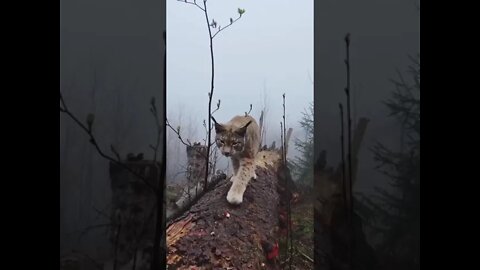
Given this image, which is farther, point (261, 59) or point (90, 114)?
point (261, 59)

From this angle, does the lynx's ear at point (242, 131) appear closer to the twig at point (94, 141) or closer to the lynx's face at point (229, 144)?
the lynx's face at point (229, 144)

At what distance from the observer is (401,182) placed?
1.54m

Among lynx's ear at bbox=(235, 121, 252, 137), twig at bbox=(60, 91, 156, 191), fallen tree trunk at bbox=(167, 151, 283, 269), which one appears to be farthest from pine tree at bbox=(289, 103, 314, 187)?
twig at bbox=(60, 91, 156, 191)

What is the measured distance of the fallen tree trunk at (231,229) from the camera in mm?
1629

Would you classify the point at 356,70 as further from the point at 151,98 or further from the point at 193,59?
the point at 151,98

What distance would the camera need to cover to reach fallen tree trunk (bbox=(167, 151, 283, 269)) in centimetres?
163

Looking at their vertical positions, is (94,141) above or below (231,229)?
above

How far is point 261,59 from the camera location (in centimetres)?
168

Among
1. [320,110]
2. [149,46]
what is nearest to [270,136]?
[320,110]

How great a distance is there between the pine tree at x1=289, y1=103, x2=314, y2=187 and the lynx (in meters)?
0.15

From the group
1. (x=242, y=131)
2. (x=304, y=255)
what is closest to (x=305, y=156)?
(x=242, y=131)

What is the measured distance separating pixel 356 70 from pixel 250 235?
27.1 inches

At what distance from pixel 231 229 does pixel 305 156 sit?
373 mm

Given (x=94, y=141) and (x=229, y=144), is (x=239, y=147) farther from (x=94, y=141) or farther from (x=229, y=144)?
(x=94, y=141)
